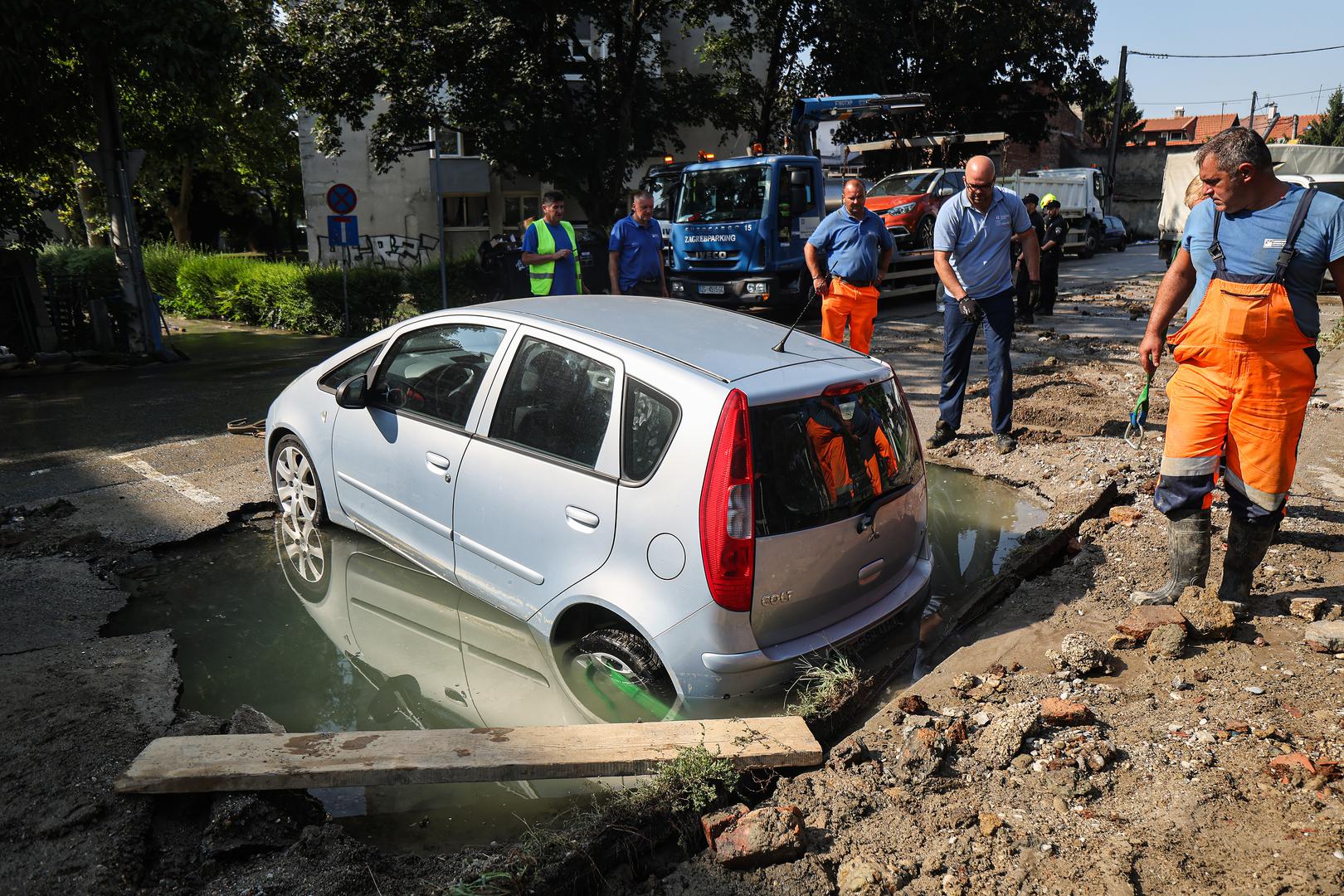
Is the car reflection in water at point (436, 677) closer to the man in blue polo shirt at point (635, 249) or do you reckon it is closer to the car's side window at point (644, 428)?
the car's side window at point (644, 428)

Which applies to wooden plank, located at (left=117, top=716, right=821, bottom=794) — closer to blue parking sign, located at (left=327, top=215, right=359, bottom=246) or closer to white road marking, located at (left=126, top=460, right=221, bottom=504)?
white road marking, located at (left=126, top=460, right=221, bottom=504)

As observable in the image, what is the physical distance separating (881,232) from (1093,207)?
24.9 m

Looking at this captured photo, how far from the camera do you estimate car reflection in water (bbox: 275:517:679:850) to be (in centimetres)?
339

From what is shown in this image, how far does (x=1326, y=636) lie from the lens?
3.86 metres

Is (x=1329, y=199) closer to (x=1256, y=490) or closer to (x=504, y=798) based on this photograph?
(x=1256, y=490)

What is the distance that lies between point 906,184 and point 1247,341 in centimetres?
1575

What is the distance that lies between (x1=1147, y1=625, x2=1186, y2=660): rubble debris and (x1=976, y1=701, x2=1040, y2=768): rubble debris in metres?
0.78

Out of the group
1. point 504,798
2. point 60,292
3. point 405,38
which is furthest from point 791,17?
point 504,798

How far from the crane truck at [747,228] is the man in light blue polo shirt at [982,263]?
22.1ft

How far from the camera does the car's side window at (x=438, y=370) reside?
452cm

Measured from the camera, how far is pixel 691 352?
3.85 meters

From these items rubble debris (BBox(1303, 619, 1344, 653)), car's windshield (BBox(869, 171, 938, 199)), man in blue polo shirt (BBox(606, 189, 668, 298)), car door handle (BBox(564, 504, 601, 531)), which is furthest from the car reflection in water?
car's windshield (BBox(869, 171, 938, 199))

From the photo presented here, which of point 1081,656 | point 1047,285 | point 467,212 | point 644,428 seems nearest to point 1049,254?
point 1047,285

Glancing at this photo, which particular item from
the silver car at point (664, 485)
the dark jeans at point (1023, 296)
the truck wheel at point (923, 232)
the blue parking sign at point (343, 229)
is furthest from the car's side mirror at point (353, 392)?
the truck wheel at point (923, 232)
